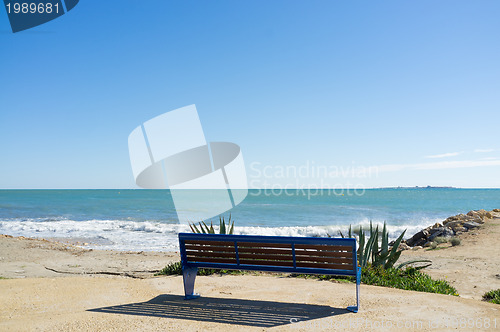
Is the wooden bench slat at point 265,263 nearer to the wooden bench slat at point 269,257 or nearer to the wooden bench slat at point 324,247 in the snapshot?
the wooden bench slat at point 269,257

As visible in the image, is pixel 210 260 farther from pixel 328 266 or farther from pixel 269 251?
pixel 328 266

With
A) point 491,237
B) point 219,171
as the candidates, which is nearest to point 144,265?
point 219,171

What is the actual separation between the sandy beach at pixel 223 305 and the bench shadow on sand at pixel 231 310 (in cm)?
1

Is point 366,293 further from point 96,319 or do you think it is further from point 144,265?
point 144,265

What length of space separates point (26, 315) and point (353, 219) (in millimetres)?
30978

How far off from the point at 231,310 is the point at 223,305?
0.23 meters

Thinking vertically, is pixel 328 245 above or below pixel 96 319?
above

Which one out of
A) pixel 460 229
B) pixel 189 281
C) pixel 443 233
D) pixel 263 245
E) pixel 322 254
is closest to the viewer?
pixel 322 254

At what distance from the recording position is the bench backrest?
14.3 feet

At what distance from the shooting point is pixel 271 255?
15.2 ft

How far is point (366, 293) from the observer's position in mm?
4969

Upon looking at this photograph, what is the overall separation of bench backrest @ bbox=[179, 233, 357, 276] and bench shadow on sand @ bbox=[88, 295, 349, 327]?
417 mm

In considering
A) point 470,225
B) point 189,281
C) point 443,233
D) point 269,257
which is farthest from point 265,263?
point 470,225

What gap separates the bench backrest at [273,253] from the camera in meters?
4.35
